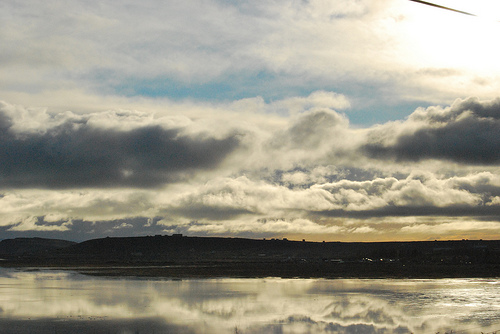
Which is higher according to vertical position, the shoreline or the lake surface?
the lake surface

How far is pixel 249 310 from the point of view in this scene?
39.7 meters

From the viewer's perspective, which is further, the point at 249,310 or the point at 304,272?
the point at 304,272

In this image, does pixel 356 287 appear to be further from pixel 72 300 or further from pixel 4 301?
pixel 4 301

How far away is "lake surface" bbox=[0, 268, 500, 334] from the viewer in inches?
1247

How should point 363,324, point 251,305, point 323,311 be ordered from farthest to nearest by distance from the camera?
1. point 251,305
2. point 323,311
3. point 363,324

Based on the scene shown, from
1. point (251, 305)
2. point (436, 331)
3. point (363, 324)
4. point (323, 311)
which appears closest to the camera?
point (436, 331)

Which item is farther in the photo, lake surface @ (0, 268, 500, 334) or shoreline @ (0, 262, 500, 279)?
shoreline @ (0, 262, 500, 279)

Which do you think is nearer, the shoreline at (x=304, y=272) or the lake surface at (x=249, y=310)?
the lake surface at (x=249, y=310)

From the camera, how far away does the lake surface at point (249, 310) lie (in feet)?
104

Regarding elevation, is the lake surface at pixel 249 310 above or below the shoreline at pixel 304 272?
above

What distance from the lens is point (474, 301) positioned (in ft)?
148

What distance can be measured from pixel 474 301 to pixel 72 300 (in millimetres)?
34983

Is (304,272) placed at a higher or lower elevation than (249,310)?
lower

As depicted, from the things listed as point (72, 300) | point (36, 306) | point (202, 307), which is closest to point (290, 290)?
point (202, 307)
